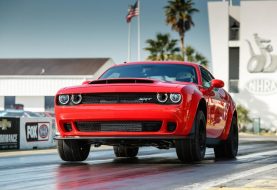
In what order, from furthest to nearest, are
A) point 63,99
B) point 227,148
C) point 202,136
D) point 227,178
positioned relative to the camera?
1. point 227,148
2. point 202,136
3. point 63,99
4. point 227,178

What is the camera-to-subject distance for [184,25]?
7325 centimetres

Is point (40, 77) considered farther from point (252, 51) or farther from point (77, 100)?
point (77, 100)

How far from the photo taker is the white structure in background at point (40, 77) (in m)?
83.4

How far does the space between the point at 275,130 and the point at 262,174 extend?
5588 centimetres

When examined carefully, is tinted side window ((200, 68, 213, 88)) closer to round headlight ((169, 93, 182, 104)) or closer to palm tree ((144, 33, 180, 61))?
round headlight ((169, 93, 182, 104))

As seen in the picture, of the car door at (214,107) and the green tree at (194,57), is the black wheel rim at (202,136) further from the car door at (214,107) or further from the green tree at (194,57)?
the green tree at (194,57)

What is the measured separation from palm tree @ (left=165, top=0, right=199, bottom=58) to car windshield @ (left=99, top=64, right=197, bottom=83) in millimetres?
60718

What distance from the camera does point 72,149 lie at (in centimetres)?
1134

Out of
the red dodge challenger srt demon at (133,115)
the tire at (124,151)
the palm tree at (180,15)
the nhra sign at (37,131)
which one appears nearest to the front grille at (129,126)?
the red dodge challenger srt demon at (133,115)

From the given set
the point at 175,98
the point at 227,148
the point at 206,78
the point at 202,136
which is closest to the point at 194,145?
the point at 202,136

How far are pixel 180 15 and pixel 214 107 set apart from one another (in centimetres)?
6127

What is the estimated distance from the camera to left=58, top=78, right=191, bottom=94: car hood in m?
10.5

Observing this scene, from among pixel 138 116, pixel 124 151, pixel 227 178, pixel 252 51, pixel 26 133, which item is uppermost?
pixel 252 51

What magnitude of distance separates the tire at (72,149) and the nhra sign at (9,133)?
9495 millimetres
